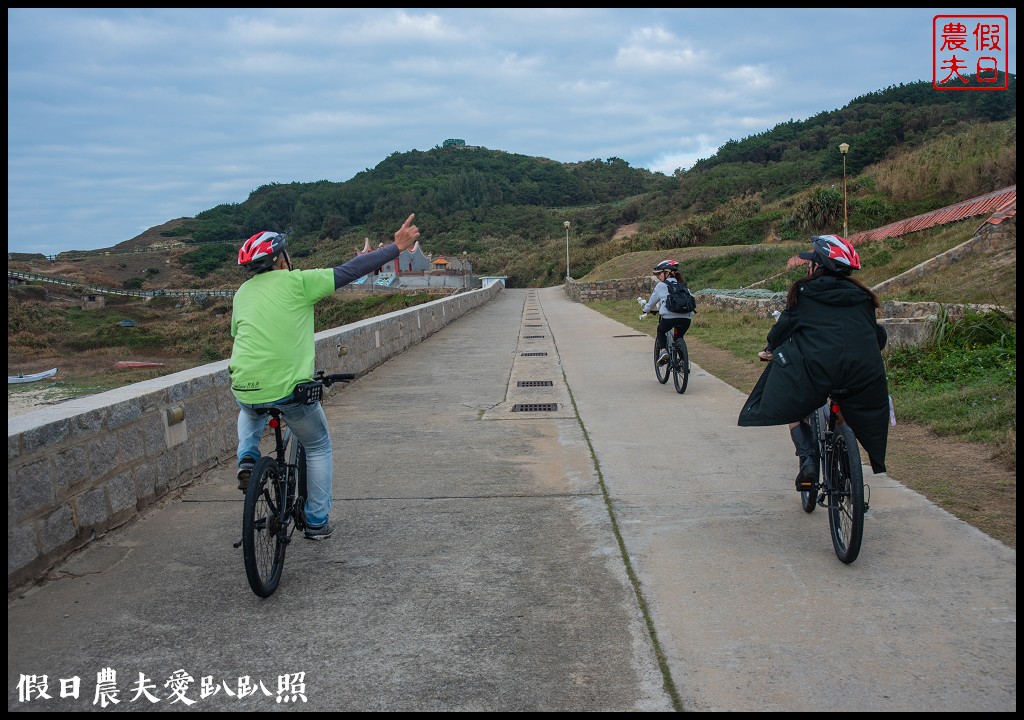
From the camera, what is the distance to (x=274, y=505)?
3994 millimetres

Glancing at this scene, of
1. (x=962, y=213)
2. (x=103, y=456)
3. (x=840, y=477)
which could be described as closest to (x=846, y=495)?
(x=840, y=477)

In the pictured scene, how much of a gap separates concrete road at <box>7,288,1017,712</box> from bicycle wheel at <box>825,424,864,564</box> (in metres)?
0.13

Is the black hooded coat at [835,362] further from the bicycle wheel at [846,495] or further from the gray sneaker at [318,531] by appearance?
the gray sneaker at [318,531]

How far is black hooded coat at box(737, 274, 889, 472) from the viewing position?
13.5ft

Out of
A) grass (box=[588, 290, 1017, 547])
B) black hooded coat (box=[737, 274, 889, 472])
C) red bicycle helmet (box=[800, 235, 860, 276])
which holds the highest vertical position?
red bicycle helmet (box=[800, 235, 860, 276])

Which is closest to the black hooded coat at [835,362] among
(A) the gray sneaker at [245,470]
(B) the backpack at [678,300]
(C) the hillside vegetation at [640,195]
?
(A) the gray sneaker at [245,470]

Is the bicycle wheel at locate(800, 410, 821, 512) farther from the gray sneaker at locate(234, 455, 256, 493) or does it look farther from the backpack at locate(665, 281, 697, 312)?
the backpack at locate(665, 281, 697, 312)

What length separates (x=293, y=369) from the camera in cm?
400

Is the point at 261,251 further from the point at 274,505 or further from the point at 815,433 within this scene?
the point at 815,433

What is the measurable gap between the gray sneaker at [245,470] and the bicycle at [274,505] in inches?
4.4

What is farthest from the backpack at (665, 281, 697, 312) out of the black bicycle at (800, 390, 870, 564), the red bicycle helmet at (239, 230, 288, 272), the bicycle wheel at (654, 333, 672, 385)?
the red bicycle helmet at (239, 230, 288, 272)

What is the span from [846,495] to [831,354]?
0.72 meters

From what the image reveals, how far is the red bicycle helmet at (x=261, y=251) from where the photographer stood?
404cm

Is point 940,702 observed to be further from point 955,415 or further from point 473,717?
point 955,415
